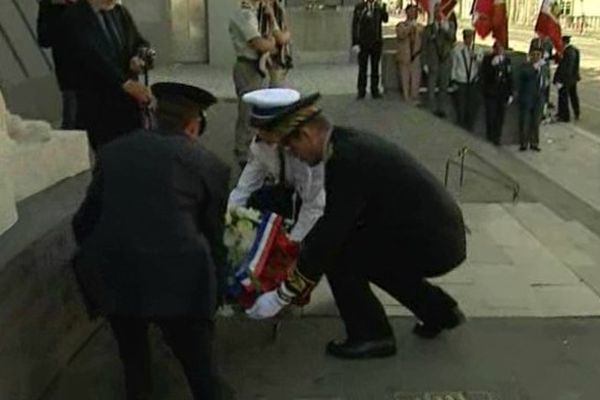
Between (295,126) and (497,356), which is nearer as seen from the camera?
(295,126)

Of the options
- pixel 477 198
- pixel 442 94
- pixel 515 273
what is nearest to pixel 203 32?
pixel 442 94

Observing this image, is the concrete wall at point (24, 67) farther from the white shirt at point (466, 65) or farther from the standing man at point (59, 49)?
the white shirt at point (466, 65)

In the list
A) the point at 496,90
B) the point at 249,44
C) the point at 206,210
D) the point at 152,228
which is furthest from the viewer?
the point at 496,90

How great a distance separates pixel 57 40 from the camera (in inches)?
245

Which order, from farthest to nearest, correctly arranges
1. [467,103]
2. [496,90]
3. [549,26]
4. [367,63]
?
[549,26], [367,63], [467,103], [496,90]

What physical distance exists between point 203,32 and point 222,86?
4.28 m

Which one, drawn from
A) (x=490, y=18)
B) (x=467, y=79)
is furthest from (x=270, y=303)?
(x=490, y=18)

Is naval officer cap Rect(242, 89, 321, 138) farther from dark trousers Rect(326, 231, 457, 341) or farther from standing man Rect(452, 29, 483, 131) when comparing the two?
standing man Rect(452, 29, 483, 131)

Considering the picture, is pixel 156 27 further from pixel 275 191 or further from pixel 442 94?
pixel 275 191

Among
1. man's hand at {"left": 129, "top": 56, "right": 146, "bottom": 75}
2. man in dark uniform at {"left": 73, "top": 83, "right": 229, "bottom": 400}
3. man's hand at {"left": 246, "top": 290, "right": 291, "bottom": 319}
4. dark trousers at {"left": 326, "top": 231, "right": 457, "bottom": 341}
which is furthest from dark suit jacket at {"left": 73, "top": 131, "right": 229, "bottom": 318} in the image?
man's hand at {"left": 129, "top": 56, "right": 146, "bottom": 75}

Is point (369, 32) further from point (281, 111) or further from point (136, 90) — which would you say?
point (281, 111)

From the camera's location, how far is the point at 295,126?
3.84 metres

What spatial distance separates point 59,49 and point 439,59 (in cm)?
904

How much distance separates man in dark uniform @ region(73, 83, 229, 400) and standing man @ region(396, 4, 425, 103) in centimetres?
1178
